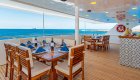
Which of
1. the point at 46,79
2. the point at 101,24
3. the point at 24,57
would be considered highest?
the point at 101,24

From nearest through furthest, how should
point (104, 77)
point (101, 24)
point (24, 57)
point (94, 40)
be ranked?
point (24, 57)
point (104, 77)
point (94, 40)
point (101, 24)

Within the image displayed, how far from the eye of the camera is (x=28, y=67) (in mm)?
1754

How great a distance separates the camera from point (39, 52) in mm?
2219

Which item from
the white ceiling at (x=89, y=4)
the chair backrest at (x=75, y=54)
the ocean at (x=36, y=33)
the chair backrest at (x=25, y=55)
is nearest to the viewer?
the chair backrest at (x=25, y=55)

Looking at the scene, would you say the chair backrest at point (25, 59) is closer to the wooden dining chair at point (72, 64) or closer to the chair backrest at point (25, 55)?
the chair backrest at point (25, 55)

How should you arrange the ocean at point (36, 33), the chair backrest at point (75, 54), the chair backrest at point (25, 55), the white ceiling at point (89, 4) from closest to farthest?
the chair backrest at point (25, 55) < the chair backrest at point (75, 54) < the white ceiling at point (89, 4) < the ocean at point (36, 33)

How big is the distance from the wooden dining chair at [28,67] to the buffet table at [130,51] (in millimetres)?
2701

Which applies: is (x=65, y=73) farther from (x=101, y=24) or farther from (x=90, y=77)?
(x=101, y=24)

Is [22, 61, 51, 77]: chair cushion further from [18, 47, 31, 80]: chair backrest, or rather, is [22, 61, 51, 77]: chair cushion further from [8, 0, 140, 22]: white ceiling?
[8, 0, 140, 22]: white ceiling

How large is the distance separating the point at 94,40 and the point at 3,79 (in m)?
4.76

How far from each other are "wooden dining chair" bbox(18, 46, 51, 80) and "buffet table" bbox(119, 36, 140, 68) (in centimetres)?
270

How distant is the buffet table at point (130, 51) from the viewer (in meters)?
3.34

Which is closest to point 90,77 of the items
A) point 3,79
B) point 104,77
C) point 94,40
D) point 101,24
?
point 104,77

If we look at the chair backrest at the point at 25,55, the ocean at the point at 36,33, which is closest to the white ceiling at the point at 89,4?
the ocean at the point at 36,33
